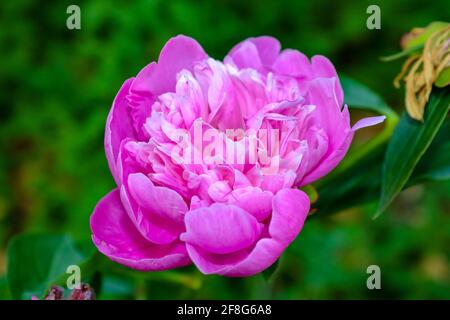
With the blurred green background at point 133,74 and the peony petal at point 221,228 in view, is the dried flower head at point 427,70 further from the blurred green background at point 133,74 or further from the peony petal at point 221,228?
the blurred green background at point 133,74

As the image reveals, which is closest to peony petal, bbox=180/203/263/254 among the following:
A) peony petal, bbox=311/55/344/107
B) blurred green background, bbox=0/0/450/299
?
peony petal, bbox=311/55/344/107

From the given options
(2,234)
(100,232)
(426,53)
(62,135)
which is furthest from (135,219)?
(2,234)

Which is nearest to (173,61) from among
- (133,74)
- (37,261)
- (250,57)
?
(250,57)

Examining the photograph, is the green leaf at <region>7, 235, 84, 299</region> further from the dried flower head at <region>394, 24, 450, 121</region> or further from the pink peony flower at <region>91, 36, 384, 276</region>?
the dried flower head at <region>394, 24, 450, 121</region>

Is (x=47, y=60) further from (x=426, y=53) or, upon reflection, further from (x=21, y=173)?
(x=426, y=53)

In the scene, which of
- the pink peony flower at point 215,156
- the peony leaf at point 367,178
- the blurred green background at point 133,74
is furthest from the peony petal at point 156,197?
the blurred green background at point 133,74

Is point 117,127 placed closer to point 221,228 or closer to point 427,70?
point 221,228
